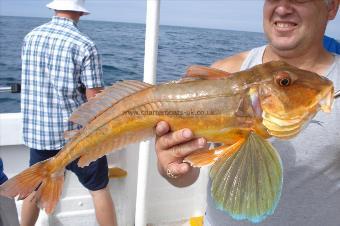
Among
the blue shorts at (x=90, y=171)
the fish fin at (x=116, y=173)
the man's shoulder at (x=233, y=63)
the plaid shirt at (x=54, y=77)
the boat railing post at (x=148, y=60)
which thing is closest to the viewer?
the man's shoulder at (x=233, y=63)

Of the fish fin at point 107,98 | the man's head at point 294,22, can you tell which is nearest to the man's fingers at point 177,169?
the fish fin at point 107,98

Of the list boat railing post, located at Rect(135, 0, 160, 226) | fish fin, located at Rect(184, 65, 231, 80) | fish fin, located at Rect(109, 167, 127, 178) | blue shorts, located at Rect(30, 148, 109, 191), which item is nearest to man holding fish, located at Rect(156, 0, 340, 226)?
fish fin, located at Rect(184, 65, 231, 80)

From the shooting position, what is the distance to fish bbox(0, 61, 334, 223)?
6.03ft

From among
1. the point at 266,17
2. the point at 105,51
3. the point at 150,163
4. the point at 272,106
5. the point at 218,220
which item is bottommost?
the point at 105,51

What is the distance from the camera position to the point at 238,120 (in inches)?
74.0

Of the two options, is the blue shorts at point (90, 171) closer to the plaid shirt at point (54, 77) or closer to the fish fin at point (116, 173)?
the plaid shirt at point (54, 77)

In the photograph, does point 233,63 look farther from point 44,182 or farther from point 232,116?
point 44,182

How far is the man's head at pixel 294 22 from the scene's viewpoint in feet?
7.93

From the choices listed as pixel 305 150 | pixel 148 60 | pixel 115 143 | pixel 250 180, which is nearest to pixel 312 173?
pixel 305 150

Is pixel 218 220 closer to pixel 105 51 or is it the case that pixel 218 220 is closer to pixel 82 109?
pixel 82 109

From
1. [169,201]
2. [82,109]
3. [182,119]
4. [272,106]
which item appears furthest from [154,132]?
[169,201]

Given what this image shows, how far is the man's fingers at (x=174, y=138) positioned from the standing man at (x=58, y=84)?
2401 mm

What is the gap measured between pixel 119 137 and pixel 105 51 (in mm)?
20517

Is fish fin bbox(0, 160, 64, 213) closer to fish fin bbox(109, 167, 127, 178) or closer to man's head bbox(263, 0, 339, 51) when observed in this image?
man's head bbox(263, 0, 339, 51)
